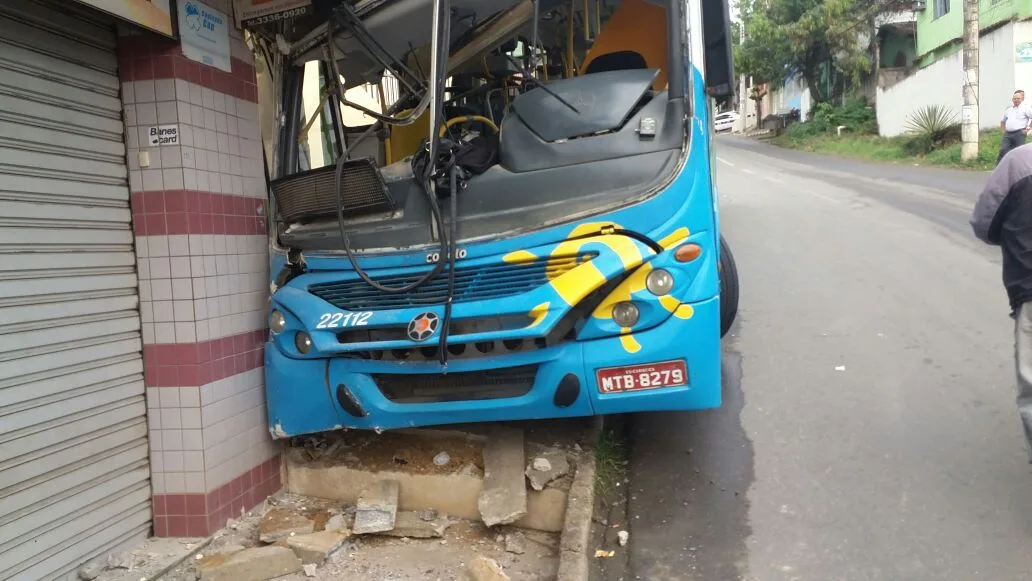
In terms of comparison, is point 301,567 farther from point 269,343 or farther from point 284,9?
point 284,9

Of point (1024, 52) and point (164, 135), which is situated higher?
point (1024, 52)

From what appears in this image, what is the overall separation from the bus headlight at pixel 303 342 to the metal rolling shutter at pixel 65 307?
0.78m

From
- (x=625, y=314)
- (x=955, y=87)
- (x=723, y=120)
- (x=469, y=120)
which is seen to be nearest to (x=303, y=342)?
(x=469, y=120)

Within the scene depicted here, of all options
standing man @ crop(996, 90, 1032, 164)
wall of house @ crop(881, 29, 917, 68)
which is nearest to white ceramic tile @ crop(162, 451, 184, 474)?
standing man @ crop(996, 90, 1032, 164)

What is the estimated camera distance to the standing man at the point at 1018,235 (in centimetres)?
367

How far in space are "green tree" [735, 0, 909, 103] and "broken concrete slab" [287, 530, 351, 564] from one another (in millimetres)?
29765

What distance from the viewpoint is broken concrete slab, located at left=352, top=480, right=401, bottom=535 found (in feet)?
13.3

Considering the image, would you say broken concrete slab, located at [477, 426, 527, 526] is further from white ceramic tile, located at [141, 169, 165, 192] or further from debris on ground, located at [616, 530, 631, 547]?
white ceramic tile, located at [141, 169, 165, 192]

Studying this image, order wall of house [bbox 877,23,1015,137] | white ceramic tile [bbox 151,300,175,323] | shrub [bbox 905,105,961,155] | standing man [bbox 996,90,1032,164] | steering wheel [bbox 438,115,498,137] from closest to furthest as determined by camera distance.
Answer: white ceramic tile [bbox 151,300,175,323], steering wheel [bbox 438,115,498,137], standing man [bbox 996,90,1032,164], wall of house [bbox 877,23,1015,137], shrub [bbox 905,105,961,155]

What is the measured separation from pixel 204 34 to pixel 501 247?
195cm

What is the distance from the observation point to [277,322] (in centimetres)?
Answer: 417

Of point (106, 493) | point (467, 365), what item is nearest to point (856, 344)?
point (467, 365)

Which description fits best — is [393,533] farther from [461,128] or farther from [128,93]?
[128,93]

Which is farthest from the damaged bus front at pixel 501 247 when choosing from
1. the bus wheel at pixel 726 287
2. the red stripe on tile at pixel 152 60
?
the bus wheel at pixel 726 287
